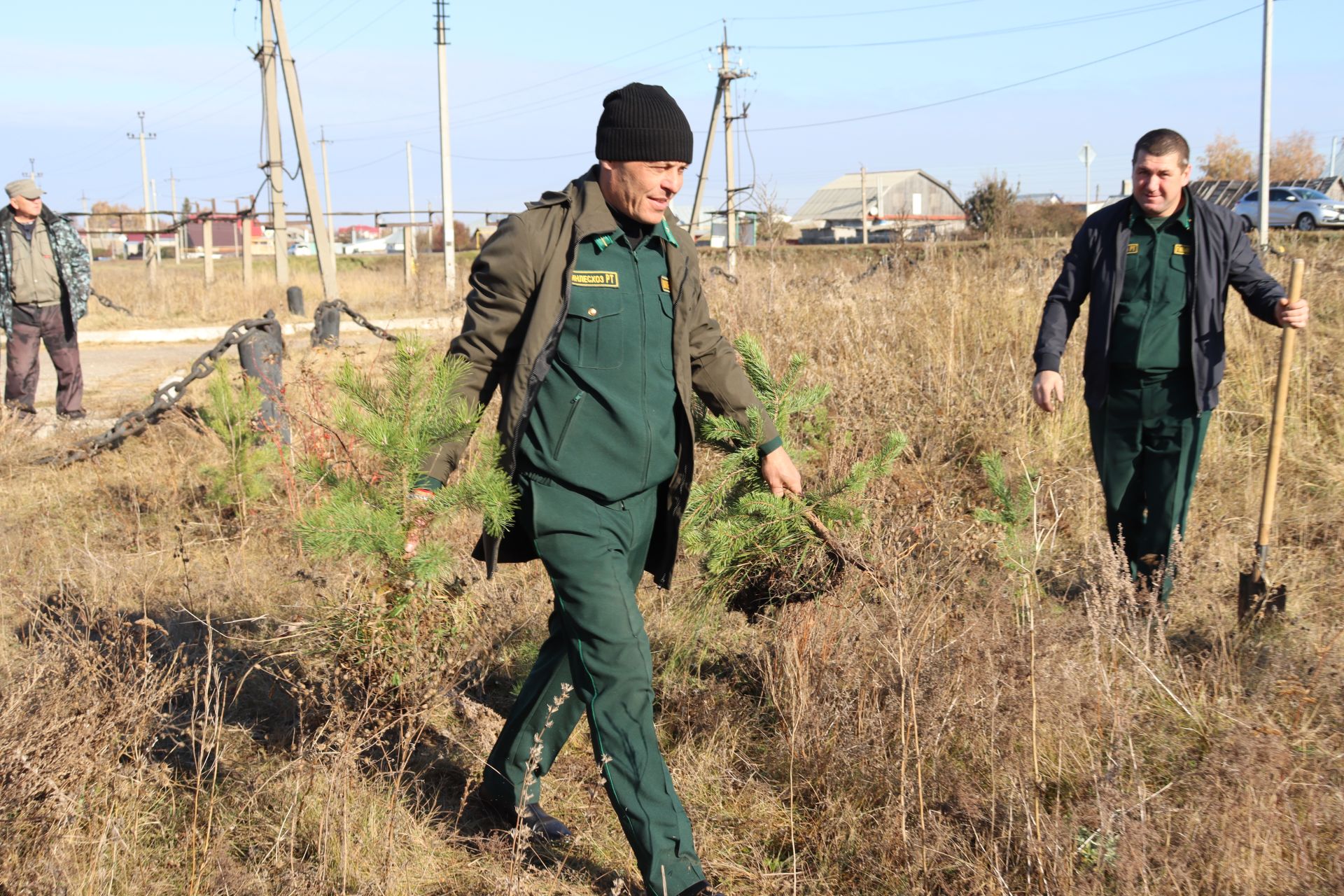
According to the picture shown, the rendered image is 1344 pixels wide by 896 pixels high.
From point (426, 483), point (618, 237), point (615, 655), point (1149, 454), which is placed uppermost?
point (618, 237)

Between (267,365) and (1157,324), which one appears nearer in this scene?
(1157,324)

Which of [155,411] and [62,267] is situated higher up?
[62,267]

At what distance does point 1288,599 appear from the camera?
4426 mm

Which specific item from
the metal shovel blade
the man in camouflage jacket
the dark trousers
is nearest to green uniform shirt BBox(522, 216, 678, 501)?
the metal shovel blade

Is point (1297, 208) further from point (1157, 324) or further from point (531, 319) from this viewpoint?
point (531, 319)

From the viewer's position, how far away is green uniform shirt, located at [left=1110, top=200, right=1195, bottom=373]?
400 cm

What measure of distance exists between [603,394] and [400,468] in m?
0.52

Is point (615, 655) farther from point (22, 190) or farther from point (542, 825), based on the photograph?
point (22, 190)

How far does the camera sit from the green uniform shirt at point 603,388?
2.66 meters

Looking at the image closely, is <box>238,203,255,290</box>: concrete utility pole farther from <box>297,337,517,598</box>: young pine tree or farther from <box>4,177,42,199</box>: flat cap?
<box>297,337,517,598</box>: young pine tree

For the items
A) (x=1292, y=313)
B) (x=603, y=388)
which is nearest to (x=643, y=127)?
(x=603, y=388)

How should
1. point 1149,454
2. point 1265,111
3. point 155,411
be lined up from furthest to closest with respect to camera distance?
point 1265,111 < point 155,411 < point 1149,454

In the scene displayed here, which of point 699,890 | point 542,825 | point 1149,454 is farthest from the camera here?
point 1149,454

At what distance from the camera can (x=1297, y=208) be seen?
29.8m
